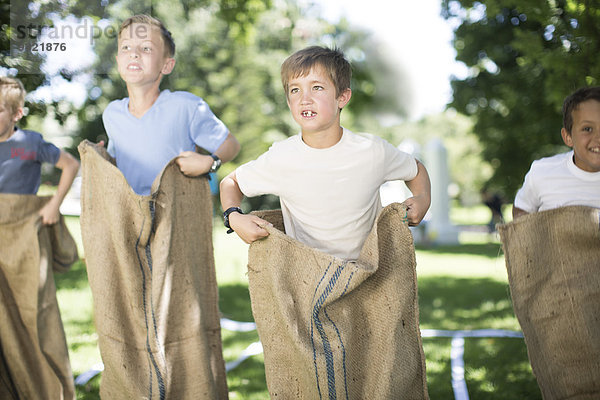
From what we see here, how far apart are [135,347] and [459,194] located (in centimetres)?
5322

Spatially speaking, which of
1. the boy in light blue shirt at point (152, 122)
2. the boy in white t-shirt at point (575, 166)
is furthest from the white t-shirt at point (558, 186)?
the boy in light blue shirt at point (152, 122)

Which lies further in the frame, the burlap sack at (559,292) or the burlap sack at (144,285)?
the burlap sack at (144,285)

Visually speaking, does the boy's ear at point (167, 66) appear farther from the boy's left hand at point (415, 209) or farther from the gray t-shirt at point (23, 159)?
the boy's left hand at point (415, 209)

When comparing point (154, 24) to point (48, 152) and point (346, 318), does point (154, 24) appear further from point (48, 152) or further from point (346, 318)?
point (346, 318)

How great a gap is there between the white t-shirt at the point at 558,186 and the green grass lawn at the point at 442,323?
340 millimetres

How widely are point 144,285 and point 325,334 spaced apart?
42.7 inches

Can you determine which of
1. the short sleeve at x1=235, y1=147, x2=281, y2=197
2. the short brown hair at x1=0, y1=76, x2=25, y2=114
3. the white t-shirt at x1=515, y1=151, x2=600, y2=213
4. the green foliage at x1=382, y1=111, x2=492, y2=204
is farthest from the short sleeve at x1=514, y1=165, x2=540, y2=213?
the green foliage at x1=382, y1=111, x2=492, y2=204

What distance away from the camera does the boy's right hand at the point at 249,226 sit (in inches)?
102

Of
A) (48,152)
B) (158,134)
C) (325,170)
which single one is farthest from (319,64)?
(48,152)

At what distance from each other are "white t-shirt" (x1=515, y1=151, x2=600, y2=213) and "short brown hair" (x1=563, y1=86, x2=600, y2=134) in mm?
168

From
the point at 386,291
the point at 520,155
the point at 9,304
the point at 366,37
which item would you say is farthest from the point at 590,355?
the point at 366,37

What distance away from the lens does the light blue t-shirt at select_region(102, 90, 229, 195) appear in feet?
10.3

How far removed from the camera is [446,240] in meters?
17.0

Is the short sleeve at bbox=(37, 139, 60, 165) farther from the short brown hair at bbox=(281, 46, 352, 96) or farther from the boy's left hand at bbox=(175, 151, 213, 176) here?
the short brown hair at bbox=(281, 46, 352, 96)
